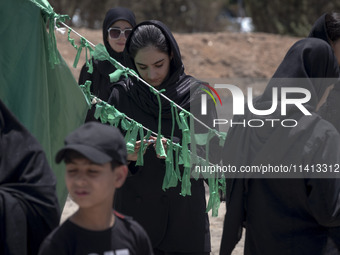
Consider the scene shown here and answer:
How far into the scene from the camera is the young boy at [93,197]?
2.72 meters

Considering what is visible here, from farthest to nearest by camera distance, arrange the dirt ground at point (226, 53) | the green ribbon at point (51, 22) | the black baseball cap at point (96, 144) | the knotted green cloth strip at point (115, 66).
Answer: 1. the dirt ground at point (226, 53)
2. the knotted green cloth strip at point (115, 66)
3. the green ribbon at point (51, 22)
4. the black baseball cap at point (96, 144)

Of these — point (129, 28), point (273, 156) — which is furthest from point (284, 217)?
point (129, 28)

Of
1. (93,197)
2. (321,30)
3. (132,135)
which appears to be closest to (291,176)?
(93,197)

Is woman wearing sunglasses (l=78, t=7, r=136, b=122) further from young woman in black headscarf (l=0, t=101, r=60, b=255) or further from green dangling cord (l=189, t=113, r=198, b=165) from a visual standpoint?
young woman in black headscarf (l=0, t=101, r=60, b=255)

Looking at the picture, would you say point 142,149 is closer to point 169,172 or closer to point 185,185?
point 169,172

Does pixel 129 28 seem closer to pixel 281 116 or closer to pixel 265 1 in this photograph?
pixel 281 116

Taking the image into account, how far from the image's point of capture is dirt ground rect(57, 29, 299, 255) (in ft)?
58.0

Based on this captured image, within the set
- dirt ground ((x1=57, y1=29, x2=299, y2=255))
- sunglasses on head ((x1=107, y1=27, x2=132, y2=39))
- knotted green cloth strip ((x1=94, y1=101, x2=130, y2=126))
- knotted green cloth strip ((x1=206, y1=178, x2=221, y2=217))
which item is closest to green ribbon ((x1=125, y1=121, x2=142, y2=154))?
knotted green cloth strip ((x1=94, y1=101, x2=130, y2=126))

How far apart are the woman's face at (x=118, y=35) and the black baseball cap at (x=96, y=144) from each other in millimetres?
2946

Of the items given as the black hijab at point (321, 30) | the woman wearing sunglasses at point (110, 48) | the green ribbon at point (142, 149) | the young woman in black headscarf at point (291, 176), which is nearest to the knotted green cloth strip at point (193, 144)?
the green ribbon at point (142, 149)

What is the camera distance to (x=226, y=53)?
18828 mm

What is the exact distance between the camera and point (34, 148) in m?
3.06

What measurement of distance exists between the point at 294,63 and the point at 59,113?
1309 mm

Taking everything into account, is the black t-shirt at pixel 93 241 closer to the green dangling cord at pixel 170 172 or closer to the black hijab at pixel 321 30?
the green dangling cord at pixel 170 172
